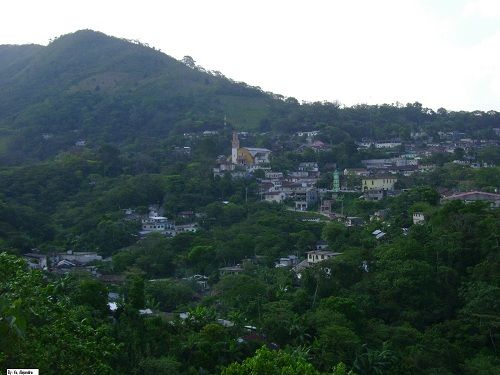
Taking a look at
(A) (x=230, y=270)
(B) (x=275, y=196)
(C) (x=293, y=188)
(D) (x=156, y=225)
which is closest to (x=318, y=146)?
(C) (x=293, y=188)

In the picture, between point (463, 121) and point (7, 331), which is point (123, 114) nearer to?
point (463, 121)

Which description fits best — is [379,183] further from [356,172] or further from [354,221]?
[354,221]

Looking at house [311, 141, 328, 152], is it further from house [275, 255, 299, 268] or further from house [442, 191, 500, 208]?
house [275, 255, 299, 268]

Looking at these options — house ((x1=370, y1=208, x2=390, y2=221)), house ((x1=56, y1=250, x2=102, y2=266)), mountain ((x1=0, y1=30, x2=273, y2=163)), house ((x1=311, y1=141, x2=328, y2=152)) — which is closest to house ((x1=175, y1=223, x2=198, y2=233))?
house ((x1=56, y1=250, x2=102, y2=266))

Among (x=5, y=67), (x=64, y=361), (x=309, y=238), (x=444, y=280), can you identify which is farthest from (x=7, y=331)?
(x=5, y=67)

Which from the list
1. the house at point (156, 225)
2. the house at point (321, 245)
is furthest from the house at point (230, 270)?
the house at point (156, 225)

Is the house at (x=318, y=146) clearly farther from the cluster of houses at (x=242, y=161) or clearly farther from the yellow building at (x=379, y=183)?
the yellow building at (x=379, y=183)
